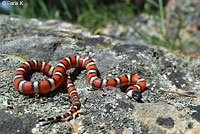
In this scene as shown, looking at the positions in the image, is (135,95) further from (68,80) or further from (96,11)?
(96,11)

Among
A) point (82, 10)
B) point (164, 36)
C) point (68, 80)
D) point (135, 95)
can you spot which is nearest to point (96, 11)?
point (82, 10)

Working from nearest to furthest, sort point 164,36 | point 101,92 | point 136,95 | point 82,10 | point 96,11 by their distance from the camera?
point 136,95
point 101,92
point 164,36
point 96,11
point 82,10

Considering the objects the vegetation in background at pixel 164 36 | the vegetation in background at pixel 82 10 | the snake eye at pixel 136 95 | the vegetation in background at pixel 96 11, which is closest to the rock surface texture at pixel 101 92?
the snake eye at pixel 136 95

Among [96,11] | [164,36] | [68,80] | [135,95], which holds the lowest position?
[135,95]

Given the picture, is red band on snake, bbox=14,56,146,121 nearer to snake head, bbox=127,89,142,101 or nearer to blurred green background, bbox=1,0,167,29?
snake head, bbox=127,89,142,101

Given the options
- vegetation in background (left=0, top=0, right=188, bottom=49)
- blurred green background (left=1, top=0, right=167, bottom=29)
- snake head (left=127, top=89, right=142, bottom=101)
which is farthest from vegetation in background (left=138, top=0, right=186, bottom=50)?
snake head (left=127, top=89, right=142, bottom=101)

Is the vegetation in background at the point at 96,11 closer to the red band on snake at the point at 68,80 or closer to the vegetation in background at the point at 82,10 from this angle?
the vegetation in background at the point at 82,10
